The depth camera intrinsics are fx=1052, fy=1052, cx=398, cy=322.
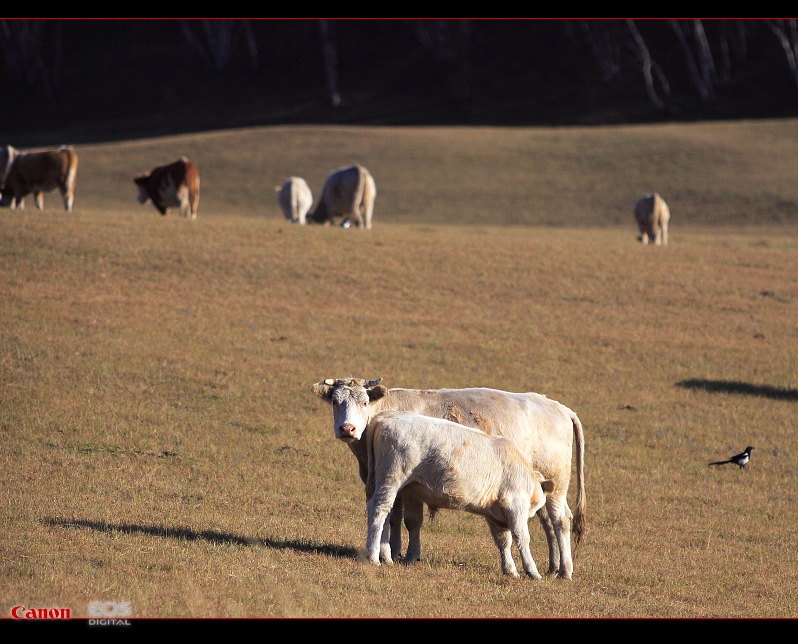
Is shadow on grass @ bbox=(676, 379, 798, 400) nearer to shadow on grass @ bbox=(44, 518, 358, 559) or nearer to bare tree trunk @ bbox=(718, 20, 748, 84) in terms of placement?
shadow on grass @ bbox=(44, 518, 358, 559)

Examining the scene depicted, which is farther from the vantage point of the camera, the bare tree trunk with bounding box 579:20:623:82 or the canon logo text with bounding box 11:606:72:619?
the bare tree trunk with bounding box 579:20:623:82

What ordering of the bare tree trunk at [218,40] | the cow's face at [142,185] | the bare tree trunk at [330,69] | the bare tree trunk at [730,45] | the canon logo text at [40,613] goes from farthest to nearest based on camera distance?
1. the bare tree trunk at [218,40]
2. the bare tree trunk at [330,69]
3. the bare tree trunk at [730,45]
4. the cow's face at [142,185]
5. the canon logo text at [40,613]

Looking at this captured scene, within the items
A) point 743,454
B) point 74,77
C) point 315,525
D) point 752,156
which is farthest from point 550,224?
point 74,77

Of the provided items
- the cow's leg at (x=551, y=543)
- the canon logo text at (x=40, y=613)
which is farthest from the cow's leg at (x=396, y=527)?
the canon logo text at (x=40, y=613)

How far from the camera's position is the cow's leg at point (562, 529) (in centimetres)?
1052

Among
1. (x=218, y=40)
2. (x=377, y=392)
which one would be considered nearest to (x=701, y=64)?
(x=218, y=40)

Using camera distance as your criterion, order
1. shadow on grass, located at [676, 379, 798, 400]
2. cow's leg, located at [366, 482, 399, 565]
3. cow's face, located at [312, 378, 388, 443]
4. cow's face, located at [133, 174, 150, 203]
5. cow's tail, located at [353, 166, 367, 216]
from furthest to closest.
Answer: cow's tail, located at [353, 166, 367, 216], cow's face, located at [133, 174, 150, 203], shadow on grass, located at [676, 379, 798, 400], cow's face, located at [312, 378, 388, 443], cow's leg, located at [366, 482, 399, 565]

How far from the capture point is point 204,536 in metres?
10.7

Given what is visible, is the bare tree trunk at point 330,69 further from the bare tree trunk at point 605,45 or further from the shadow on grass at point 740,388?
the shadow on grass at point 740,388

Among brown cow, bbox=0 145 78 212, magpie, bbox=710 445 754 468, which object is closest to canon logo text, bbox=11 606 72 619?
magpie, bbox=710 445 754 468

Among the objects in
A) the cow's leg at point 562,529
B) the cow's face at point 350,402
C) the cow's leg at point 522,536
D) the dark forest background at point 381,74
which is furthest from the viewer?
the dark forest background at point 381,74

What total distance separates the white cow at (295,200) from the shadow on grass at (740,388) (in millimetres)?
19285

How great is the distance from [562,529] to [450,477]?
5.14 feet

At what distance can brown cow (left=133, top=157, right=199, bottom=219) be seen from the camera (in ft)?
101
